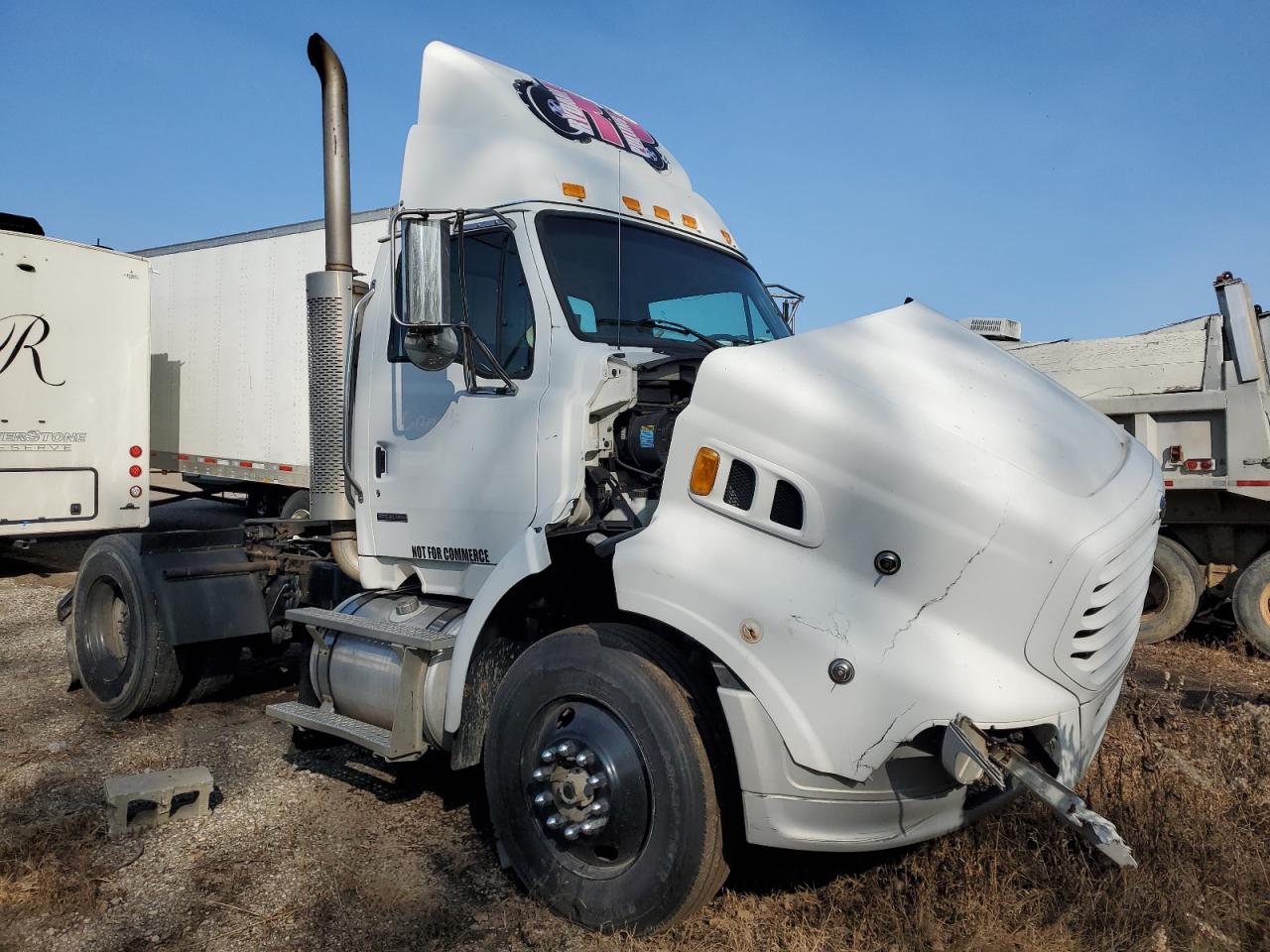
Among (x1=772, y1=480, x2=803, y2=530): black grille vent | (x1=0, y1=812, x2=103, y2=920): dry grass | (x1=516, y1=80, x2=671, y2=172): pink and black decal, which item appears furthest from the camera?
(x1=516, y1=80, x2=671, y2=172): pink and black decal

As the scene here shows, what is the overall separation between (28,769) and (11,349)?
5741mm

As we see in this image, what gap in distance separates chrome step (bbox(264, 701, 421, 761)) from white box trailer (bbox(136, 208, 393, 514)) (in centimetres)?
603

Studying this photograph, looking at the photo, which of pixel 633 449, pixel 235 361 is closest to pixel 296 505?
pixel 235 361

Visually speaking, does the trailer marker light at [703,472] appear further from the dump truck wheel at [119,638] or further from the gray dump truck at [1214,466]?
the gray dump truck at [1214,466]

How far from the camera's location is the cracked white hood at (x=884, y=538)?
266 cm

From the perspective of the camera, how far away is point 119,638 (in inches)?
246

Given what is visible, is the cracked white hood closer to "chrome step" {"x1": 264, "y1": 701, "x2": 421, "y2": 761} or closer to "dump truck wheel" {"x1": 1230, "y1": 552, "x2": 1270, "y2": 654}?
"chrome step" {"x1": 264, "y1": 701, "x2": 421, "y2": 761}

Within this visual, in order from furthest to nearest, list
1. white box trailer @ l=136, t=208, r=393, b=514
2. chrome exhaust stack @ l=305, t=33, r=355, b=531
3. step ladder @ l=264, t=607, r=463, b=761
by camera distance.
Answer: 1. white box trailer @ l=136, t=208, r=393, b=514
2. chrome exhaust stack @ l=305, t=33, r=355, b=531
3. step ladder @ l=264, t=607, r=463, b=761

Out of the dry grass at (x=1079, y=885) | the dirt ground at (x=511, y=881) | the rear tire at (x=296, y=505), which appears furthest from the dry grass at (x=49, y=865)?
the rear tire at (x=296, y=505)

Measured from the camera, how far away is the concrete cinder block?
13.9 ft

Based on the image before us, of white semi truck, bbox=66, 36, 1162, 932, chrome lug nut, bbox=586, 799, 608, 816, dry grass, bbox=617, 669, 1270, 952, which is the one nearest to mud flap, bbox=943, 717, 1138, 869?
white semi truck, bbox=66, 36, 1162, 932

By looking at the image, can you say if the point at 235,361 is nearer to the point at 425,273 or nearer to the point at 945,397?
the point at 425,273

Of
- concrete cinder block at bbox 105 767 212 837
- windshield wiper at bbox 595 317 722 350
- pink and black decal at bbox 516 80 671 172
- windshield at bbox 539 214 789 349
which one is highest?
pink and black decal at bbox 516 80 671 172

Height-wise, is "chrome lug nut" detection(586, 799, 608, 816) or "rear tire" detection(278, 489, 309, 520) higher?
"rear tire" detection(278, 489, 309, 520)
